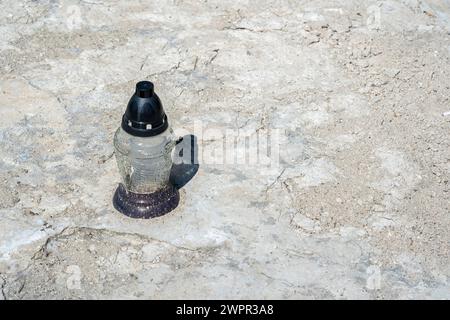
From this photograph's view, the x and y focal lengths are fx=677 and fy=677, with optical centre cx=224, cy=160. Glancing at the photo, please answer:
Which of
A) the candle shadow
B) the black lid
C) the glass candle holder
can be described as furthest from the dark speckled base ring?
the black lid

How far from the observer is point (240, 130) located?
3920mm

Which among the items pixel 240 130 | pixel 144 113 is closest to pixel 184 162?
pixel 240 130

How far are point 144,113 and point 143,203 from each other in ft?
1.78

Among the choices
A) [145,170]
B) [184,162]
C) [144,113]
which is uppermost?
[144,113]

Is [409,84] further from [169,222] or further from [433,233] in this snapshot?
[169,222]

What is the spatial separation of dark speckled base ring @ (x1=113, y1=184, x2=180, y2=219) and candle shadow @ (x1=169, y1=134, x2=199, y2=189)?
0.68 ft

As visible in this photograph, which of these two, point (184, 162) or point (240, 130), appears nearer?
point (184, 162)

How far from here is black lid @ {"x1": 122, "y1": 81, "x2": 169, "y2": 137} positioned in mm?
2910

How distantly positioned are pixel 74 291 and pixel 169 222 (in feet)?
1.92

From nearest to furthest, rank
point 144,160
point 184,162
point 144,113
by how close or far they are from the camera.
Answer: point 144,113, point 144,160, point 184,162

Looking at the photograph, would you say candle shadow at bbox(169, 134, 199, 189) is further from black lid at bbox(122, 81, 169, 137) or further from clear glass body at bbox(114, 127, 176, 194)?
black lid at bbox(122, 81, 169, 137)

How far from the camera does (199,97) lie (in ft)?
13.7

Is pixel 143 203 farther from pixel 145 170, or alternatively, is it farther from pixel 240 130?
pixel 240 130

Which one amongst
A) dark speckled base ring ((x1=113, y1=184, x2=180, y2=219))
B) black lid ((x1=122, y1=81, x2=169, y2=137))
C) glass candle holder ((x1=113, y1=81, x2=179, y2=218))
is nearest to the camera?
black lid ((x1=122, y1=81, x2=169, y2=137))
